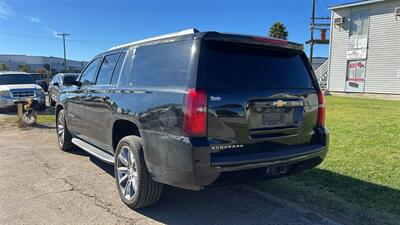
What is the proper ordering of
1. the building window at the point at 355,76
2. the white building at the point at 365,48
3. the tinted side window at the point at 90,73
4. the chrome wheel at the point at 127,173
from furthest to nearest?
the building window at the point at 355,76 < the white building at the point at 365,48 < the tinted side window at the point at 90,73 < the chrome wheel at the point at 127,173

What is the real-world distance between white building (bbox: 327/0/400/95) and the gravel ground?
23692 millimetres

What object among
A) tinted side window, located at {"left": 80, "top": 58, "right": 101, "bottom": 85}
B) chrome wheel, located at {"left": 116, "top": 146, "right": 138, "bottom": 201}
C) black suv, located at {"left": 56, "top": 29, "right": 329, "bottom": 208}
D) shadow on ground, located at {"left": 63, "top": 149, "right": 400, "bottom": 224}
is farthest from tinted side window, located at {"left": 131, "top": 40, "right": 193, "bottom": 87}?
tinted side window, located at {"left": 80, "top": 58, "right": 101, "bottom": 85}

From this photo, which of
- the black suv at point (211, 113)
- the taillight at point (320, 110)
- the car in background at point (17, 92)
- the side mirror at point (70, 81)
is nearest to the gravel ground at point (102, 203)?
the black suv at point (211, 113)

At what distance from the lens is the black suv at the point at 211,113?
3.53m

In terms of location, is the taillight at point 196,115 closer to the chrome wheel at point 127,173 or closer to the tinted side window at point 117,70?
the chrome wheel at point 127,173

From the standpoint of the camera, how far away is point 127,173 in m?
4.55

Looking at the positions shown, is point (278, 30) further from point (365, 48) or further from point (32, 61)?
point (32, 61)

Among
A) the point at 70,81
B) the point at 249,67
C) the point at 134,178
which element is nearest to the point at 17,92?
the point at 70,81

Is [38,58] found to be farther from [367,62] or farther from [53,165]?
[53,165]

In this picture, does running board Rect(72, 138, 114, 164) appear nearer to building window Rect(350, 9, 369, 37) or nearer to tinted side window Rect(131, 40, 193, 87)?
tinted side window Rect(131, 40, 193, 87)

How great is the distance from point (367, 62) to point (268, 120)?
25.2m

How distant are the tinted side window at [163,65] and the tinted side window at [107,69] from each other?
0.77 meters

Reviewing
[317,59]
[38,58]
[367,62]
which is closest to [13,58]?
[38,58]

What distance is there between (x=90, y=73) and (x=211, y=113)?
351cm
